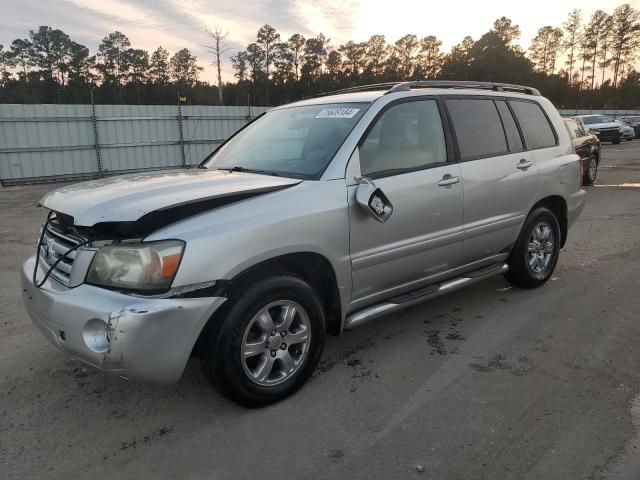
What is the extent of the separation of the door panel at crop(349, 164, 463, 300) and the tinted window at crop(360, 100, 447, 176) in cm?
10

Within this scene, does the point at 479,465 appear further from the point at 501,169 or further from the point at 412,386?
the point at 501,169

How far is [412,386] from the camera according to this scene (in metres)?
3.13

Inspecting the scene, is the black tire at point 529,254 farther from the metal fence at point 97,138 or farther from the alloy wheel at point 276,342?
the metal fence at point 97,138

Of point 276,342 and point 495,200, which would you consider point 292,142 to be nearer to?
point 276,342

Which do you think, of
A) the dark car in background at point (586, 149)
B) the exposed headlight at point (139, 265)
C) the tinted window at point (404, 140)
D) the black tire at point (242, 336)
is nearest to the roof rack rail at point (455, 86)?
the tinted window at point (404, 140)

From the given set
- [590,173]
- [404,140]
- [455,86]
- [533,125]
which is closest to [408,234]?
[404,140]

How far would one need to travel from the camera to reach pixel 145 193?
2777 mm

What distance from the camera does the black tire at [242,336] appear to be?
262 centimetres

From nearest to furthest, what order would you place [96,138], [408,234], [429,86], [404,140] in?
[408,234], [404,140], [429,86], [96,138]

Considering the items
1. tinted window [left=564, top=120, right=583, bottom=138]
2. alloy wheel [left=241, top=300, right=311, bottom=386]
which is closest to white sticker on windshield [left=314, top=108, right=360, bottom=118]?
alloy wheel [left=241, top=300, right=311, bottom=386]

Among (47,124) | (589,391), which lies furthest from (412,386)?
(47,124)

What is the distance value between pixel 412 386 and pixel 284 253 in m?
1.18

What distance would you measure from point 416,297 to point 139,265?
77.2 inches

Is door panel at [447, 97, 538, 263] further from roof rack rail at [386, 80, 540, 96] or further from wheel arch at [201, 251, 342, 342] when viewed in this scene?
wheel arch at [201, 251, 342, 342]
